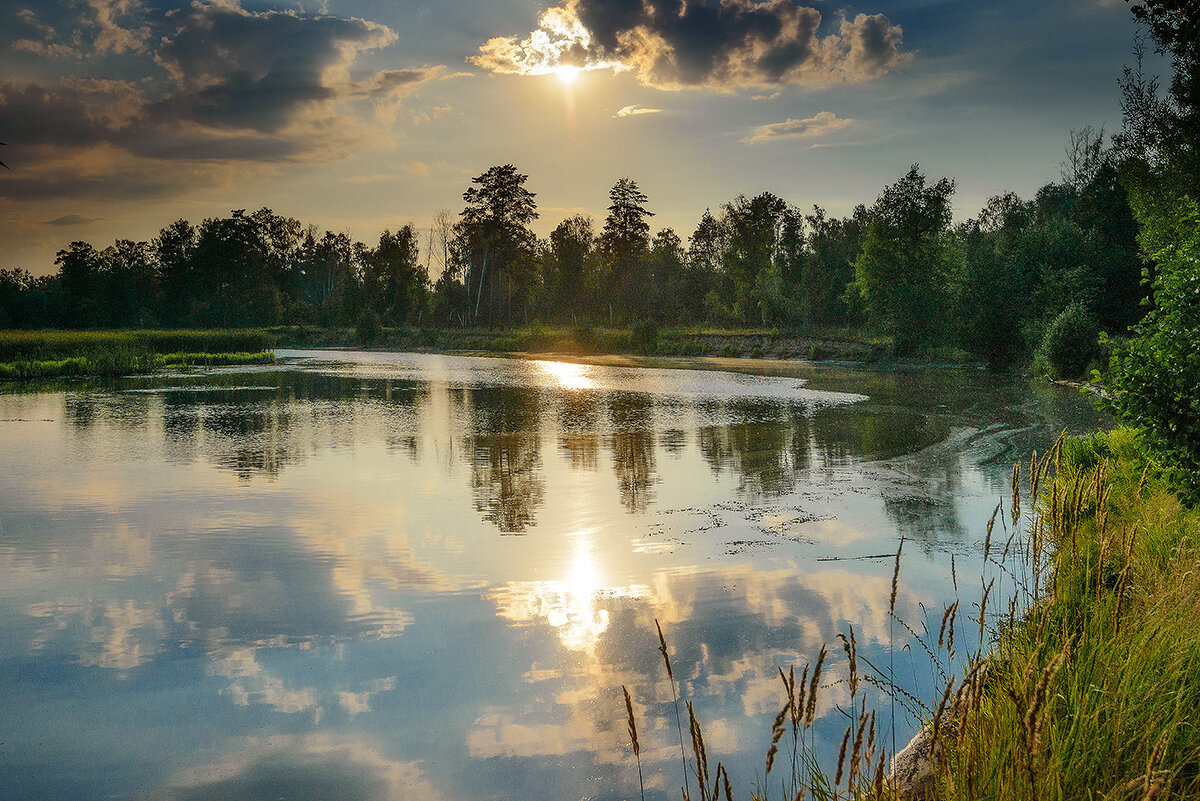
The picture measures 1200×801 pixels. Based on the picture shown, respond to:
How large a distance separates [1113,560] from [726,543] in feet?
13.2

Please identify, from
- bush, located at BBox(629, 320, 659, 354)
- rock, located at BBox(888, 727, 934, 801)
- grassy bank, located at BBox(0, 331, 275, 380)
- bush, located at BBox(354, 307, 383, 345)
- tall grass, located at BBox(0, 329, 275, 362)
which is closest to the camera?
rock, located at BBox(888, 727, 934, 801)

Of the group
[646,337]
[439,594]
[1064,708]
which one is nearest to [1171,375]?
[1064,708]

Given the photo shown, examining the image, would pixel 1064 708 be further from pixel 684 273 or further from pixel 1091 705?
pixel 684 273

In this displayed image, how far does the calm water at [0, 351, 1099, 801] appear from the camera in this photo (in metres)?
5.04

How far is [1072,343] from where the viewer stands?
33.9 metres

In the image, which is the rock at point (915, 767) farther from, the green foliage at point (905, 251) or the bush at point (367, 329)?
the bush at point (367, 329)

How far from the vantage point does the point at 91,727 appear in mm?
5359

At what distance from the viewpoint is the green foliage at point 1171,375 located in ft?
22.3

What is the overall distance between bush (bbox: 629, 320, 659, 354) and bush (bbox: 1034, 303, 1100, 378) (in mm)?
36912

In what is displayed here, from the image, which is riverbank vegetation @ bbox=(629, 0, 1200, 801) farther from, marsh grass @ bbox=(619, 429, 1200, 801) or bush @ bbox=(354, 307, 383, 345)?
bush @ bbox=(354, 307, 383, 345)

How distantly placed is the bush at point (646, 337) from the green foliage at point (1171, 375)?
201 ft

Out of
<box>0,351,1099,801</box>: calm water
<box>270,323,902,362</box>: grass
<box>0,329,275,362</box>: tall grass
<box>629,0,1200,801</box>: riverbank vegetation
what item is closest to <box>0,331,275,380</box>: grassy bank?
<box>0,329,275,362</box>: tall grass

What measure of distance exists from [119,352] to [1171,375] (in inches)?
1790

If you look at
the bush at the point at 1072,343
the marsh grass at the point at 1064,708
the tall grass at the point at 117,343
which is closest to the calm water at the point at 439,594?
the marsh grass at the point at 1064,708
